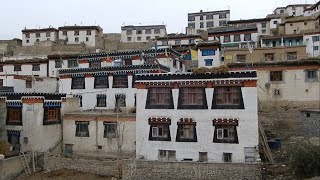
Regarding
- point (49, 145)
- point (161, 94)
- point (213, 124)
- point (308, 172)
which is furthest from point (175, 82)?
point (49, 145)

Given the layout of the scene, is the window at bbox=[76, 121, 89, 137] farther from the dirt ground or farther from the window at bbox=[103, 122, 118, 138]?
the dirt ground

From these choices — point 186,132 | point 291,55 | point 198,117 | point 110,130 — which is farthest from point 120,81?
point 291,55

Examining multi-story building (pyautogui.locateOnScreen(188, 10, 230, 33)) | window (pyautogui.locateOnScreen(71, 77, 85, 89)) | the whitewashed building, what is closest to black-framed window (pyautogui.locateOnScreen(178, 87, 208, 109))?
the whitewashed building

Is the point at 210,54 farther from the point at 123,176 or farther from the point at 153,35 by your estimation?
the point at 153,35

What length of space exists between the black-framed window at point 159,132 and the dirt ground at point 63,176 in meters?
4.85

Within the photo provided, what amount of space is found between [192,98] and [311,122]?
10917 millimetres

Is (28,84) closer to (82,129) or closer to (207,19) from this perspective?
(82,129)

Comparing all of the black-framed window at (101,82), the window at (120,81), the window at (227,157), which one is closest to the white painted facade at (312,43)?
the window at (120,81)

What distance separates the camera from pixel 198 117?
1005 inches

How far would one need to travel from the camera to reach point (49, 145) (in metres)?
30.5

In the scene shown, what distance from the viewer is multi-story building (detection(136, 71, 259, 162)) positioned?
24391mm

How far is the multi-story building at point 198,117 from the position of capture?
24.4 m

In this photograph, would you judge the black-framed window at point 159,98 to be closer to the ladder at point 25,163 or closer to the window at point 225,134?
the window at point 225,134

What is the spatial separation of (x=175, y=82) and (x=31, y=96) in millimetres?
13988
